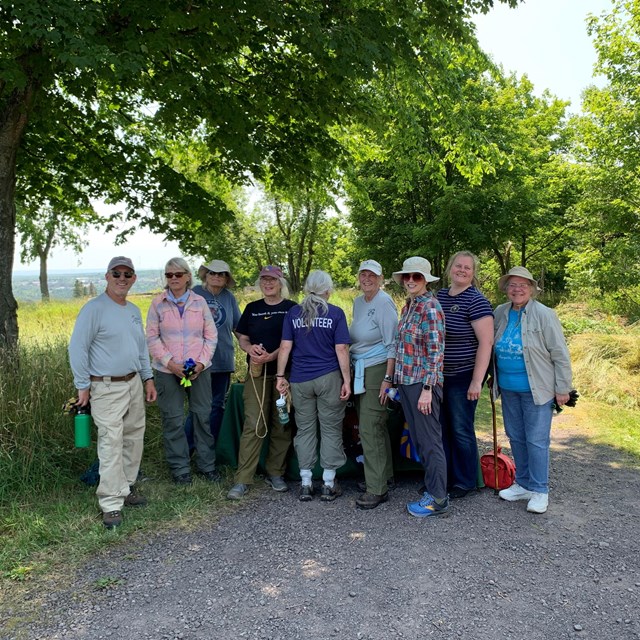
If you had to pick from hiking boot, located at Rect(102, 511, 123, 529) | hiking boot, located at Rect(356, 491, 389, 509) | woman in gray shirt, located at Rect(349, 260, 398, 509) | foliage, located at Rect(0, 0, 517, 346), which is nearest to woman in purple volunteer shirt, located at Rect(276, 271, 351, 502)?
woman in gray shirt, located at Rect(349, 260, 398, 509)

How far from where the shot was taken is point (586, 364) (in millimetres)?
9258

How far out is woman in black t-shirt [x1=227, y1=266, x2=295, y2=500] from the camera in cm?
470

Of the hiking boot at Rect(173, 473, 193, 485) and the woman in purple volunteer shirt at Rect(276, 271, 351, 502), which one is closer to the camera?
the woman in purple volunteer shirt at Rect(276, 271, 351, 502)

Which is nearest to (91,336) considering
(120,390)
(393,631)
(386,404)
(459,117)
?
(120,390)

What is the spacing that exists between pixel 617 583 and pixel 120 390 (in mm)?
3621

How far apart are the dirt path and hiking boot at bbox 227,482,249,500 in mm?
115

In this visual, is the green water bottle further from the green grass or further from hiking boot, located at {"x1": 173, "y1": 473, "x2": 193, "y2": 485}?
hiking boot, located at {"x1": 173, "y1": 473, "x2": 193, "y2": 485}

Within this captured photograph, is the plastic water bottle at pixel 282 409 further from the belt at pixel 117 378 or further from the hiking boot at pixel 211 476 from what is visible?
the belt at pixel 117 378

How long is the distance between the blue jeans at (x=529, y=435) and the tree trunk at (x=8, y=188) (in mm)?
4845

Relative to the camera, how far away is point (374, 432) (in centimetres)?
451

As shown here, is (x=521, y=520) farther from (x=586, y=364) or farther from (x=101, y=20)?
(x=586, y=364)

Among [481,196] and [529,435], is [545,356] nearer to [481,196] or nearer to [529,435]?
[529,435]

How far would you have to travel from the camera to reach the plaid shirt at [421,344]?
4.10 m

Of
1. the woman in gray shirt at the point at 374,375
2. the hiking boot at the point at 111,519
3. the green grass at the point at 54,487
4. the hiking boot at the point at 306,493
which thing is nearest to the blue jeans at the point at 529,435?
the woman in gray shirt at the point at 374,375
